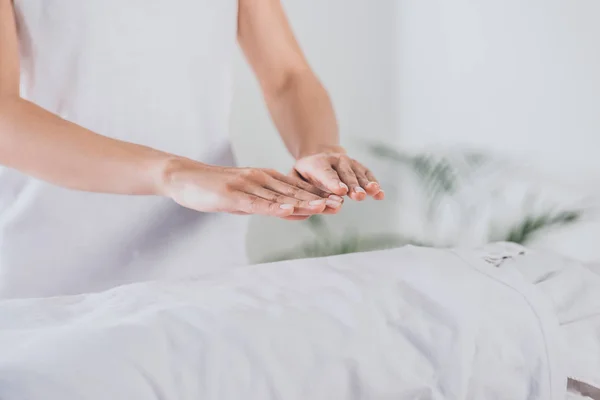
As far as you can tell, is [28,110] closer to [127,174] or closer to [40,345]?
[127,174]

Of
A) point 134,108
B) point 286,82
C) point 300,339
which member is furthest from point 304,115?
point 300,339

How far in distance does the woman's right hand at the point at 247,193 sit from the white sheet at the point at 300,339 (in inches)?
3.3

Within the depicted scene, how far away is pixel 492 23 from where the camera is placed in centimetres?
181

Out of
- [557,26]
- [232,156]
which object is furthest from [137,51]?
[557,26]

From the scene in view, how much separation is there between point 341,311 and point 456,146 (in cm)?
131

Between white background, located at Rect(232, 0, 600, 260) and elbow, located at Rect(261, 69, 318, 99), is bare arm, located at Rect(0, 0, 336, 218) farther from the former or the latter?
white background, located at Rect(232, 0, 600, 260)

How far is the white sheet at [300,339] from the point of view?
2.11ft

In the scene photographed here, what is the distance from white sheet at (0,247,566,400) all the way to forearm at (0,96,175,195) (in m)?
0.18

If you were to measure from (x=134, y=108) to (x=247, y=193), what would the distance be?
0.49 m

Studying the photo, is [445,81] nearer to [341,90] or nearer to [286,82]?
[341,90]

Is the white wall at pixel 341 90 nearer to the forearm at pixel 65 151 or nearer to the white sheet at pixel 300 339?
the forearm at pixel 65 151

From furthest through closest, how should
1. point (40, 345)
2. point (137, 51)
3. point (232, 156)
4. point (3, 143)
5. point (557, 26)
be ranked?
1. point (557, 26)
2. point (232, 156)
3. point (137, 51)
4. point (3, 143)
5. point (40, 345)

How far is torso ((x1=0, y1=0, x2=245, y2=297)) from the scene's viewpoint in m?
1.21

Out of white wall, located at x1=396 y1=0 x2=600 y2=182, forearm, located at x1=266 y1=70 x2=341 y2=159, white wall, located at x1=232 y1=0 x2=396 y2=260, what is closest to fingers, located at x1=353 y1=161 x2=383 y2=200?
forearm, located at x1=266 y1=70 x2=341 y2=159
